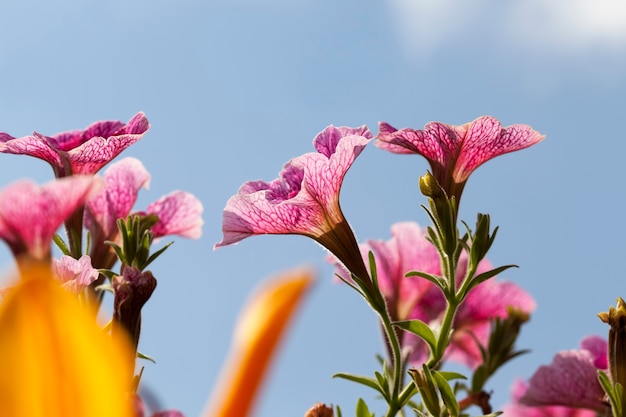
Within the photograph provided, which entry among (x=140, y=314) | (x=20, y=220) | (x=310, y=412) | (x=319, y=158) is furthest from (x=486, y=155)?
(x=20, y=220)

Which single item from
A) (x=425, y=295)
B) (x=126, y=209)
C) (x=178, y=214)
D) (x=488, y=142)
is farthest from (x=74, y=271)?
(x=425, y=295)

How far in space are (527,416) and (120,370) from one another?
78.2 inches

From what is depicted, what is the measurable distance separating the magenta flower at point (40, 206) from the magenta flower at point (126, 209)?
0.61m

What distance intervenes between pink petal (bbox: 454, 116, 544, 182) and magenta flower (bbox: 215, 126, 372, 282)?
21 cm

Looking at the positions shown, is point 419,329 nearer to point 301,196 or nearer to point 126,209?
point 301,196

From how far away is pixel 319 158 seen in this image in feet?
4.16

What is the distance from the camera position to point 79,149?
4.24 ft

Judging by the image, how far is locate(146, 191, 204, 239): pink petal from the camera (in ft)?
5.60

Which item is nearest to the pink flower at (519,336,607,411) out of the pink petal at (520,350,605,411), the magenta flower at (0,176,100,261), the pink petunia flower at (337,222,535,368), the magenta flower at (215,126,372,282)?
the pink petal at (520,350,605,411)

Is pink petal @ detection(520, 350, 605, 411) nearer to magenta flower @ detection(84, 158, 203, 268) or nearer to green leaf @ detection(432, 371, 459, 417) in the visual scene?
green leaf @ detection(432, 371, 459, 417)

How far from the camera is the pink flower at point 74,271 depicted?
1120 millimetres

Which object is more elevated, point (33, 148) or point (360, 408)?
point (33, 148)

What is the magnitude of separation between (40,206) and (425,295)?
4.04 ft

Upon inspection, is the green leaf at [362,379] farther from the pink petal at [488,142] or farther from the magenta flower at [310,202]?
the pink petal at [488,142]
